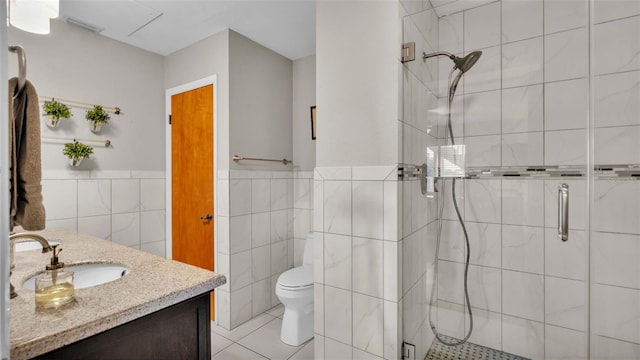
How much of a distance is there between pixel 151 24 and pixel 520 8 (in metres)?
2.53

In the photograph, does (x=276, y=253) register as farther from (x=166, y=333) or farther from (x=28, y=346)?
(x=28, y=346)

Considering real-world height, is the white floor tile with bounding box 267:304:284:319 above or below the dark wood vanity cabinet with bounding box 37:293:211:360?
below

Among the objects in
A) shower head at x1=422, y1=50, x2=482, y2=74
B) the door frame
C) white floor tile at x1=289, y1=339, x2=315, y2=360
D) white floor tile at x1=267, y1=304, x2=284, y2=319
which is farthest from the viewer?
white floor tile at x1=267, y1=304, x2=284, y2=319

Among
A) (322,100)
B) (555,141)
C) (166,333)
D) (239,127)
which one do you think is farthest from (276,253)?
(555,141)

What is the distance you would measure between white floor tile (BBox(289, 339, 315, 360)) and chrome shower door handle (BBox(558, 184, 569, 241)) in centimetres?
166

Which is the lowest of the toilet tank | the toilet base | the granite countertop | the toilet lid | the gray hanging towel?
the toilet base

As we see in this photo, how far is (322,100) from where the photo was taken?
5.47ft

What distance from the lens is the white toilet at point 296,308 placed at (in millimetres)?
2094

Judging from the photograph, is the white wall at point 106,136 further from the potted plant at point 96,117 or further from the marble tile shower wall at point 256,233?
the marble tile shower wall at point 256,233

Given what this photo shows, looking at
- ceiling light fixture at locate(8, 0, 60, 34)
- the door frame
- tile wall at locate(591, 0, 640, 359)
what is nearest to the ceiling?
the door frame

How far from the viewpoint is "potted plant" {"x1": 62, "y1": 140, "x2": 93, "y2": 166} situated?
222 cm

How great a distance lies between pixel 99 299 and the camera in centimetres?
88

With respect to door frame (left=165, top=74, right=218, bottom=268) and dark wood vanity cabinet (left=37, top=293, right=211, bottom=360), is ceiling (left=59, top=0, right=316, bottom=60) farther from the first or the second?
dark wood vanity cabinet (left=37, top=293, right=211, bottom=360)

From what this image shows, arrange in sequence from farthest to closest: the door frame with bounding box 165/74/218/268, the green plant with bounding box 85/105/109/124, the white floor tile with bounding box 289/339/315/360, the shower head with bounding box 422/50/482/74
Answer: the door frame with bounding box 165/74/218/268 < the green plant with bounding box 85/105/109/124 < the white floor tile with bounding box 289/339/315/360 < the shower head with bounding box 422/50/482/74
